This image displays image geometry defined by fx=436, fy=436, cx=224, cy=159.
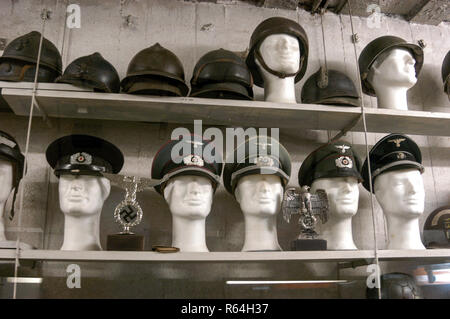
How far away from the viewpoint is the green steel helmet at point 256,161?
64.5 inches

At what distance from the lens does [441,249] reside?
166 cm

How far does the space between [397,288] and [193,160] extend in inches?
34.8

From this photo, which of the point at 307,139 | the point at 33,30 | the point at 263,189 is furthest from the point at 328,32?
the point at 33,30

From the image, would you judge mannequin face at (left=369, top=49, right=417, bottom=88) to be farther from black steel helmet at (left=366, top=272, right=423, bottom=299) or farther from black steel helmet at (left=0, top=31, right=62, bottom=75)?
black steel helmet at (left=0, top=31, right=62, bottom=75)

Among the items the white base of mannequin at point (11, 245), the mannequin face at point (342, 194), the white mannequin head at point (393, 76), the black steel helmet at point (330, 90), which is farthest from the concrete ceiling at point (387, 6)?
the white base of mannequin at point (11, 245)

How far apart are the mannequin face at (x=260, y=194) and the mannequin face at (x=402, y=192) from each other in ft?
1.38

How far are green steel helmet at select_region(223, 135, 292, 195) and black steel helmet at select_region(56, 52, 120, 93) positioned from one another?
53cm

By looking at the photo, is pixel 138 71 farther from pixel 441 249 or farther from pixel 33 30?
pixel 441 249

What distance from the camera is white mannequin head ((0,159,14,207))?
5.04 feet

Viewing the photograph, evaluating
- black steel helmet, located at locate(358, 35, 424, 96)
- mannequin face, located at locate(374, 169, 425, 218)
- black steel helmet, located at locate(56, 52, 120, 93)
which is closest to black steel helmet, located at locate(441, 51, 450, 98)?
black steel helmet, located at locate(358, 35, 424, 96)

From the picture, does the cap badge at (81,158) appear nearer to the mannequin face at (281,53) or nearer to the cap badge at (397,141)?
the mannequin face at (281,53)

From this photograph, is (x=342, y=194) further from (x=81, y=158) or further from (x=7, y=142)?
(x=7, y=142)

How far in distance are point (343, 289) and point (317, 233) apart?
0.73ft

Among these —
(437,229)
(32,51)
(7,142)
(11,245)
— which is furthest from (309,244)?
(32,51)
